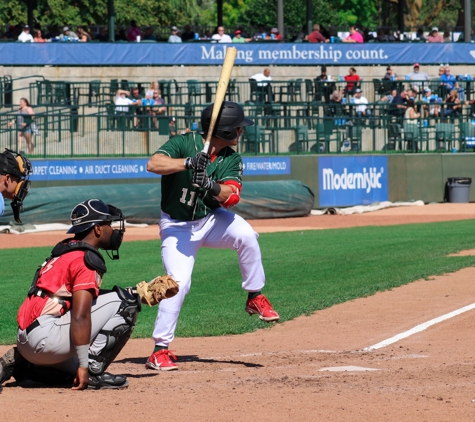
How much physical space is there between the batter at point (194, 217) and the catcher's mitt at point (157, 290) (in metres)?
0.50

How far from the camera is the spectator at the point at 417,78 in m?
32.2

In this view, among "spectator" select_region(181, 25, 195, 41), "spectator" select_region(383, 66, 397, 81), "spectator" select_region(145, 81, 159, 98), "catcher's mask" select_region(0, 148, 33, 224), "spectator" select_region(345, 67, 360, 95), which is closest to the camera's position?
"catcher's mask" select_region(0, 148, 33, 224)

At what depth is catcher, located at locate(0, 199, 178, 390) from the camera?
609cm

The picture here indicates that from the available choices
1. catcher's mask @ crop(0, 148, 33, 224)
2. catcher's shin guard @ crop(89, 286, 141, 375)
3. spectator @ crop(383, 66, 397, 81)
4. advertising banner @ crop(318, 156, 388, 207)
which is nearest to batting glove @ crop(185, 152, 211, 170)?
catcher's shin guard @ crop(89, 286, 141, 375)

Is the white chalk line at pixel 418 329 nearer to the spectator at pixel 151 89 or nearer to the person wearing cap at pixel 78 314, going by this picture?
the person wearing cap at pixel 78 314

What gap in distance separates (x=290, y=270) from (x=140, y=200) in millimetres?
9399

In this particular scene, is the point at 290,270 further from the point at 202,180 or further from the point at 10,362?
the point at 10,362


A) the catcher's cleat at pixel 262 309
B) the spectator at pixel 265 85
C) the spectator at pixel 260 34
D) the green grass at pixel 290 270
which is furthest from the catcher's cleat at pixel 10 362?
the spectator at pixel 260 34

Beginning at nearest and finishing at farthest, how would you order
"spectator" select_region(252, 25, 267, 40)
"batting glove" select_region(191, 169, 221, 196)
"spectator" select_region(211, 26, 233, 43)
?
"batting glove" select_region(191, 169, 221, 196)
"spectator" select_region(211, 26, 233, 43)
"spectator" select_region(252, 25, 267, 40)

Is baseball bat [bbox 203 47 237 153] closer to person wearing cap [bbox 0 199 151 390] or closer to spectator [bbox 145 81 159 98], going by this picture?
person wearing cap [bbox 0 199 151 390]

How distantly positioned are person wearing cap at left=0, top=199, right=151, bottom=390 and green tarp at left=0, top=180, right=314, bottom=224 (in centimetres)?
1541

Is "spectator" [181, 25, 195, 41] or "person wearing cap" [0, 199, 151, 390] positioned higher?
"spectator" [181, 25, 195, 41]

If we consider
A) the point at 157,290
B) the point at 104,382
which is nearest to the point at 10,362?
the point at 104,382

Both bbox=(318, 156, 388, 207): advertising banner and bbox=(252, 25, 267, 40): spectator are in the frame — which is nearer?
bbox=(318, 156, 388, 207): advertising banner
